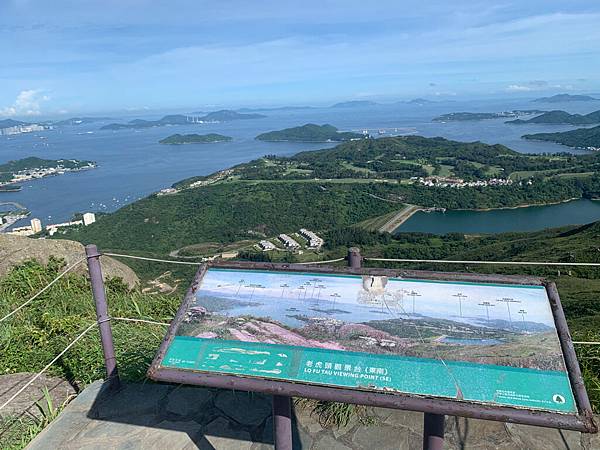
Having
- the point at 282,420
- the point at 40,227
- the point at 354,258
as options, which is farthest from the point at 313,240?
the point at 282,420

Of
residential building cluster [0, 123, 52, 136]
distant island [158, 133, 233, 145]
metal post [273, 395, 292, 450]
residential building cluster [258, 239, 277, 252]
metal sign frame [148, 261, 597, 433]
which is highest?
metal sign frame [148, 261, 597, 433]

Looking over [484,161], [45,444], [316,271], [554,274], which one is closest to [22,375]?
[45,444]

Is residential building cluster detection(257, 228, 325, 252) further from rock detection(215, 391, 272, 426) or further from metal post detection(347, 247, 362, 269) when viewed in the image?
metal post detection(347, 247, 362, 269)

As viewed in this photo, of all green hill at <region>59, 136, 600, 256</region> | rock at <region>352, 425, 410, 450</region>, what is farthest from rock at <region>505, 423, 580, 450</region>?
green hill at <region>59, 136, 600, 256</region>

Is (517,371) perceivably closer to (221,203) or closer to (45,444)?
(45,444)

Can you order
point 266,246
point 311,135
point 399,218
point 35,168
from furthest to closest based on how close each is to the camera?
point 311,135
point 35,168
point 399,218
point 266,246

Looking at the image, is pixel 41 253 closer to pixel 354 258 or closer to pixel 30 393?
pixel 30 393

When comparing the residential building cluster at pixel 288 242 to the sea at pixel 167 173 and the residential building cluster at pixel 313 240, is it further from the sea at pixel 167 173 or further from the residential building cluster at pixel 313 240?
the sea at pixel 167 173
